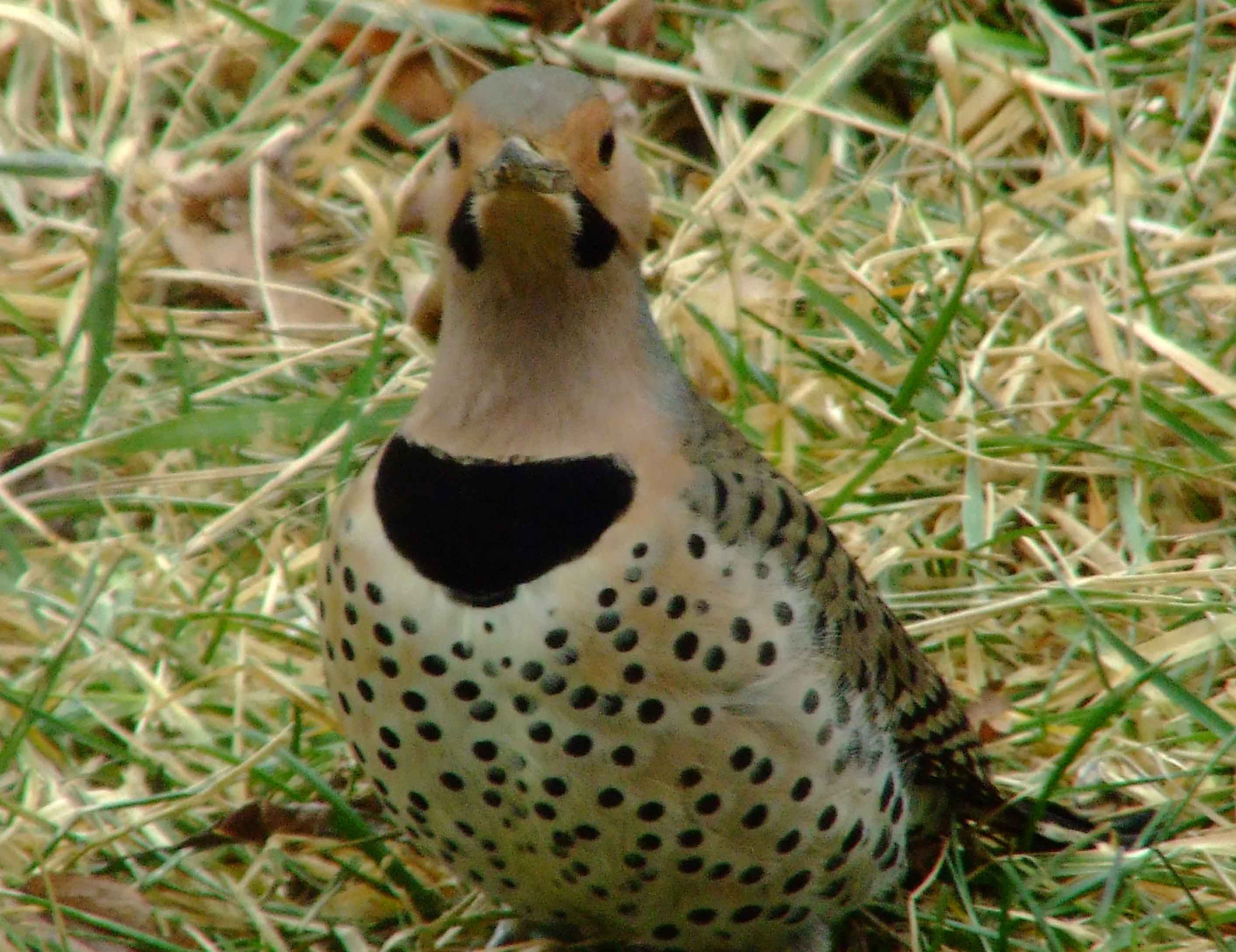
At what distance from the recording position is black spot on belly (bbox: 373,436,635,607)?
2.54 m

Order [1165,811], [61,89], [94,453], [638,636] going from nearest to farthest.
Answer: [638,636]
[1165,811]
[94,453]
[61,89]

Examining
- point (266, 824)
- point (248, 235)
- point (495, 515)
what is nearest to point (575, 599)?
point (495, 515)

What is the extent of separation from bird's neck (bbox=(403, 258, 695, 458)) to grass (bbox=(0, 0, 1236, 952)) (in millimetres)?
846

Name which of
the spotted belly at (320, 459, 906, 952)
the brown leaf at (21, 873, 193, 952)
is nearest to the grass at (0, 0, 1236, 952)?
the brown leaf at (21, 873, 193, 952)

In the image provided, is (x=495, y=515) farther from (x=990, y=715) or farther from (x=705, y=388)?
(x=705, y=388)

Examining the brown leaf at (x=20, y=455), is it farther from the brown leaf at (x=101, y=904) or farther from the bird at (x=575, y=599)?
the bird at (x=575, y=599)

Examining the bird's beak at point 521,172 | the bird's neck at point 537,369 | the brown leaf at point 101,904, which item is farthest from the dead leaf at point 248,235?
the bird's beak at point 521,172

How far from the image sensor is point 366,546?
103 inches

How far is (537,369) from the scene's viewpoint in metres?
2.62

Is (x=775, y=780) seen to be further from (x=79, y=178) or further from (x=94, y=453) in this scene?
(x=79, y=178)

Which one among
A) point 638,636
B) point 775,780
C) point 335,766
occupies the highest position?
point 638,636

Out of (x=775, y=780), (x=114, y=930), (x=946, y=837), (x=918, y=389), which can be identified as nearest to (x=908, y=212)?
(x=918, y=389)

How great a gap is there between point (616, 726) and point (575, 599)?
0.18m

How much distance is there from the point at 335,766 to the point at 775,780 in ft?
3.50
